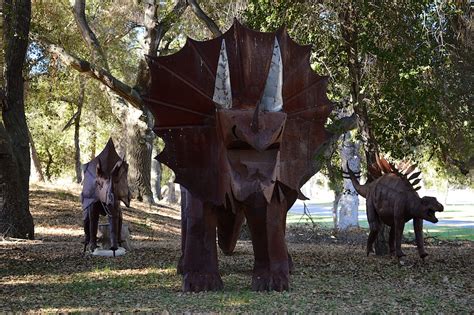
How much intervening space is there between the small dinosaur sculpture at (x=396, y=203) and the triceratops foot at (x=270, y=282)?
3.59m

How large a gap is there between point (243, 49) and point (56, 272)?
15.5 ft

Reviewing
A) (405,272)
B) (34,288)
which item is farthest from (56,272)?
(405,272)

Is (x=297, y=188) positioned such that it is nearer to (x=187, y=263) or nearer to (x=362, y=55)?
(x=187, y=263)

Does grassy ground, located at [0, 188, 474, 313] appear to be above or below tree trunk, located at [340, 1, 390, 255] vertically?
below

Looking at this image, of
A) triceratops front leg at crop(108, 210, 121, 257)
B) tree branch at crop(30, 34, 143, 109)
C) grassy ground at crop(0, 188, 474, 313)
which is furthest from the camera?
tree branch at crop(30, 34, 143, 109)

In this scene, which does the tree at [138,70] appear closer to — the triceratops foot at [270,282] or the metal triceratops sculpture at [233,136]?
the metal triceratops sculpture at [233,136]

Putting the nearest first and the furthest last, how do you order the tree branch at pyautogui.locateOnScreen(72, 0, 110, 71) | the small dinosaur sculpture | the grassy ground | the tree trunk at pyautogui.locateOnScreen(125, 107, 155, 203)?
1. the grassy ground
2. the small dinosaur sculpture
3. the tree branch at pyautogui.locateOnScreen(72, 0, 110, 71)
4. the tree trunk at pyautogui.locateOnScreen(125, 107, 155, 203)

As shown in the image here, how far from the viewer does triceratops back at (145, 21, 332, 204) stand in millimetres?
8820

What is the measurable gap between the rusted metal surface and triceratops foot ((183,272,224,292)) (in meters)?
4.25

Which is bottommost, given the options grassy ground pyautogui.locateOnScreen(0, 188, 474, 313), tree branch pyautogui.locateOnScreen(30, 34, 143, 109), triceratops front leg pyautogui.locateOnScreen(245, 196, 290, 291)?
grassy ground pyautogui.locateOnScreen(0, 188, 474, 313)

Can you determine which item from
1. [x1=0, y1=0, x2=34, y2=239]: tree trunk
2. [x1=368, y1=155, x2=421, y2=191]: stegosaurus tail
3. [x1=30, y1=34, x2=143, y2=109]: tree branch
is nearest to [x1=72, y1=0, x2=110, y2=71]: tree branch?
[x1=30, y1=34, x2=143, y2=109]: tree branch

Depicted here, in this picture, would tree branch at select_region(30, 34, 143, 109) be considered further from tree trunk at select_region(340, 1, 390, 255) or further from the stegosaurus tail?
the stegosaurus tail

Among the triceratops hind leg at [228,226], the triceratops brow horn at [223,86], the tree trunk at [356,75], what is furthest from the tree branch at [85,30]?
the triceratops brow horn at [223,86]

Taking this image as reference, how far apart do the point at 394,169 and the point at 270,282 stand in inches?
185
